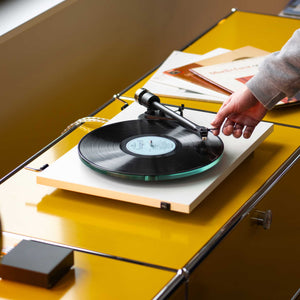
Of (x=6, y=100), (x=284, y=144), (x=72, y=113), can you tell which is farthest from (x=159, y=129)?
(x=72, y=113)

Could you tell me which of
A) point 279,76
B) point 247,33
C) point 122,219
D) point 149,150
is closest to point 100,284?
point 122,219

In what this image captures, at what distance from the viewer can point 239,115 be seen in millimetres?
1292

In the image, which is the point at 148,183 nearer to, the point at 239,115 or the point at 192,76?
the point at 239,115

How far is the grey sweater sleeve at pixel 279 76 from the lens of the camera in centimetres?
123

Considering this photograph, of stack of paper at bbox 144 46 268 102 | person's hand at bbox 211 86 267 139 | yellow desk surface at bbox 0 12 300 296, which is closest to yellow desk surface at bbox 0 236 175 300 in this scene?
yellow desk surface at bbox 0 12 300 296

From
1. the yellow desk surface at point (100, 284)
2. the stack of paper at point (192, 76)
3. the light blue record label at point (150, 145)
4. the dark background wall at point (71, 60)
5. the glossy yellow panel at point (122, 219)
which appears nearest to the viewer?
the yellow desk surface at point (100, 284)

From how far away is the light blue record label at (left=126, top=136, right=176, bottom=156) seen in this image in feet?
3.84

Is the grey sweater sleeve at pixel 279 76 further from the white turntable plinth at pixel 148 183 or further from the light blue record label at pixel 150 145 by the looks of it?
the light blue record label at pixel 150 145

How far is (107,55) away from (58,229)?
1.39 m

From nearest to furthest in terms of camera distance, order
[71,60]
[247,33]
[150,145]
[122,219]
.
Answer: [122,219]
[150,145]
[247,33]
[71,60]

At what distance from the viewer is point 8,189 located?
1.19 meters

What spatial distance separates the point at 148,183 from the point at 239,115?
0.93 ft

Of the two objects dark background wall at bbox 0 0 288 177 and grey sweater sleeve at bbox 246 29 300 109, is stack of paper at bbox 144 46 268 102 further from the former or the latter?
dark background wall at bbox 0 0 288 177

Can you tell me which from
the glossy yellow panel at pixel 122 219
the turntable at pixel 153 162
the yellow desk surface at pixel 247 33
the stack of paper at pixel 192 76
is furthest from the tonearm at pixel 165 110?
the yellow desk surface at pixel 247 33
